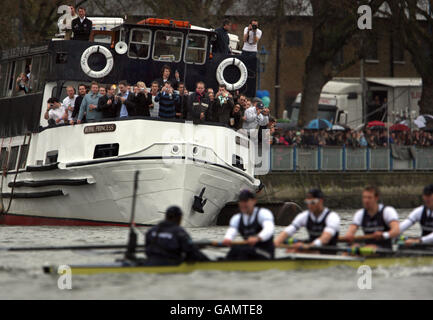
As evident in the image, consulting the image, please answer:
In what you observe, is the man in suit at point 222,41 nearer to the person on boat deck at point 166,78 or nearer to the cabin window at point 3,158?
the person on boat deck at point 166,78

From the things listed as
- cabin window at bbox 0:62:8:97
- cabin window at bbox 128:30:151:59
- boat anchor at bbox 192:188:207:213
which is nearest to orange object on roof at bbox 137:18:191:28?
cabin window at bbox 128:30:151:59

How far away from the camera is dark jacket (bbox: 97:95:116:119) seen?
83.0 feet

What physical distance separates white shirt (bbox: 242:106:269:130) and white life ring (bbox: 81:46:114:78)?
3887mm

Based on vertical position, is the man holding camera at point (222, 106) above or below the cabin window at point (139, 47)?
below

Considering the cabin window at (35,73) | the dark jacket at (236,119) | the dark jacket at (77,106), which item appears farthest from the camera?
the cabin window at (35,73)

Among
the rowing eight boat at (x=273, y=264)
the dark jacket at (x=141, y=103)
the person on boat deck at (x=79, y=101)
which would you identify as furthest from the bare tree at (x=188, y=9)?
the rowing eight boat at (x=273, y=264)

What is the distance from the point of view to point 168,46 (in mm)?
27891

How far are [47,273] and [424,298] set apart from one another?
19.2 feet

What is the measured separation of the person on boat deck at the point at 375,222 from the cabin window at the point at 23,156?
1356 centimetres

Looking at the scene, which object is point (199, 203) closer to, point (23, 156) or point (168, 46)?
point (168, 46)

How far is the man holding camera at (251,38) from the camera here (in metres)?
27.4

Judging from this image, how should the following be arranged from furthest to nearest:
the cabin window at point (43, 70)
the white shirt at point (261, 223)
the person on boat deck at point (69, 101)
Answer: the cabin window at point (43, 70)
the person on boat deck at point (69, 101)
the white shirt at point (261, 223)

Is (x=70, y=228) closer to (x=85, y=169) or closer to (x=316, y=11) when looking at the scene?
(x=85, y=169)

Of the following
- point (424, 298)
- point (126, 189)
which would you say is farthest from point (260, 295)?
point (126, 189)
